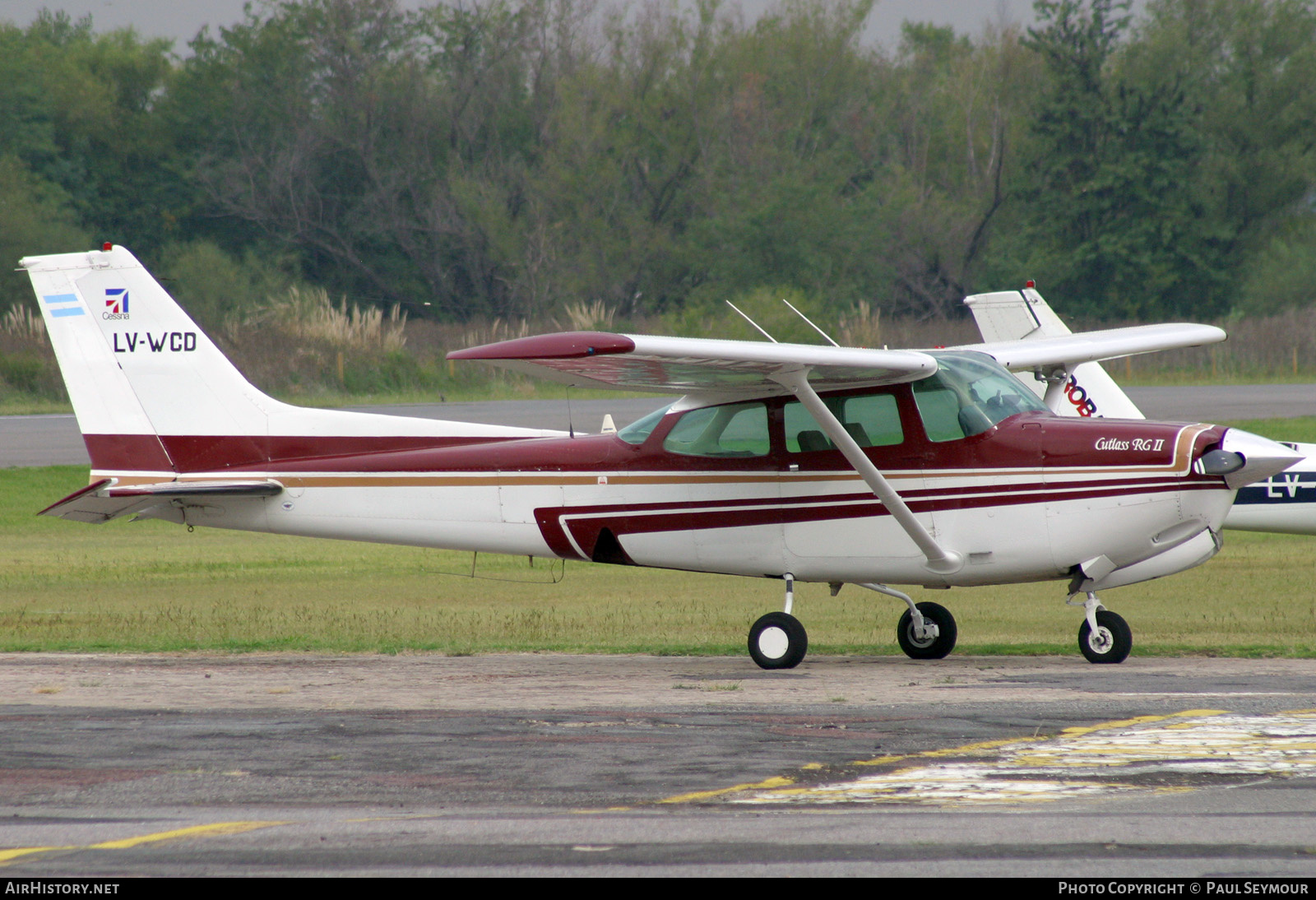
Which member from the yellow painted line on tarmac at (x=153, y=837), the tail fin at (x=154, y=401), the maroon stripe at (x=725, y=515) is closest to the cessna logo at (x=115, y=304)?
the tail fin at (x=154, y=401)

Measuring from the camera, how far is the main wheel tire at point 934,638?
1164 centimetres

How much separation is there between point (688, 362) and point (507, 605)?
6.67 m

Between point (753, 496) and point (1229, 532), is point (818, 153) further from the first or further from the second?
point (753, 496)

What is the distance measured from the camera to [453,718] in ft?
27.7

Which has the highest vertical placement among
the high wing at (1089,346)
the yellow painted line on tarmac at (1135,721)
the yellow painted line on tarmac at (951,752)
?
the high wing at (1089,346)

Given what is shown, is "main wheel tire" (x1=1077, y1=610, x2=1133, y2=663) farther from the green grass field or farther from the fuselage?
the green grass field

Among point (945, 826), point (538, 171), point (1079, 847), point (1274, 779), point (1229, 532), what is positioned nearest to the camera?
point (1079, 847)

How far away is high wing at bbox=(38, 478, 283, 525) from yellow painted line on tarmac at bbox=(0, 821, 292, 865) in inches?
254

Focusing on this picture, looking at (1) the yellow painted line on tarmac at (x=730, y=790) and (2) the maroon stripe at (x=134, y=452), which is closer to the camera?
(1) the yellow painted line on tarmac at (x=730, y=790)

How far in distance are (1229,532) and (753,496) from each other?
13671 millimetres

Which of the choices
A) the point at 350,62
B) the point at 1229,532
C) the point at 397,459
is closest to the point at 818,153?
the point at 350,62

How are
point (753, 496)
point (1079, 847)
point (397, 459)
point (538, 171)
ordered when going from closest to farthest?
point (1079, 847) < point (753, 496) < point (397, 459) < point (538, 171)

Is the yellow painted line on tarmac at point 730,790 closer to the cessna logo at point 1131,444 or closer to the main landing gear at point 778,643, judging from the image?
the main landing gear at point 778,643

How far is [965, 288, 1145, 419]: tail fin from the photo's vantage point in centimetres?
1509
